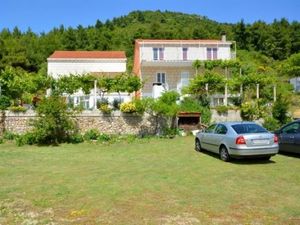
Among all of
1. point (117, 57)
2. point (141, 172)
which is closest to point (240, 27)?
point (117, 57)

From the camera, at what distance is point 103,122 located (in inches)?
912

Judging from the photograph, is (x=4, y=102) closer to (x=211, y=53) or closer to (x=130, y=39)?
(x=211, y=53)

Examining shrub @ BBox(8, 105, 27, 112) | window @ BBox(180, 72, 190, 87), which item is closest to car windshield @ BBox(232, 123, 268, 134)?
shrub @ BBox(8, 105, 27, 112)

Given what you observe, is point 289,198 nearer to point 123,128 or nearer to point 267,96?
point 123,128

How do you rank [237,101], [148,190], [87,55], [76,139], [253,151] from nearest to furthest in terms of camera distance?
[148,190]
[253,151]
[76,139]
[237,101]
[87,55]

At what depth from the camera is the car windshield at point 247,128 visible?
12891 mm

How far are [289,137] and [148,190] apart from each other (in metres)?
8.28

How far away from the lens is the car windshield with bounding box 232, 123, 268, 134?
12891mm

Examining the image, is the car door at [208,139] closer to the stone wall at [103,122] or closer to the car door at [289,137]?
the car door at [289,137]

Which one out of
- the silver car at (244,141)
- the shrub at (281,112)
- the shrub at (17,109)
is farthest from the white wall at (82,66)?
the silver car at (244,141)

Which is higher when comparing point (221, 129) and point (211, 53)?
point (211, 53)

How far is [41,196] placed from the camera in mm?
8172

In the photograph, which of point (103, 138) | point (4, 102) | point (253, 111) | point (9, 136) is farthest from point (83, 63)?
point (103, 138)

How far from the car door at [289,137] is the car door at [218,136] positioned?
2.91 m
